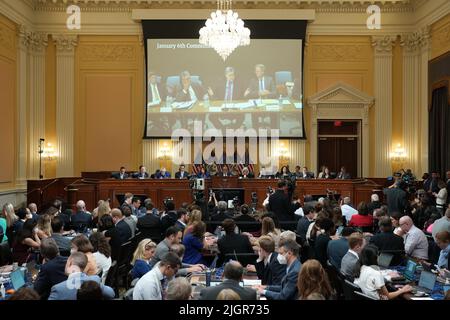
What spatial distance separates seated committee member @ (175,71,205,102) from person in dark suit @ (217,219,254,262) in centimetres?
1276

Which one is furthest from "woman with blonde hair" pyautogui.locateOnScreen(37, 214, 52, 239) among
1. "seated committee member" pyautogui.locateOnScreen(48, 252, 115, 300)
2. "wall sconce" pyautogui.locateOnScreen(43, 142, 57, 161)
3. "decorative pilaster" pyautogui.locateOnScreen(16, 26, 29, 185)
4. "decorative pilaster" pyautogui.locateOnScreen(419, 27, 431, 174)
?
"decorative pilaster" pyautogui.locateOnScreen(419, 27, 431, 174)

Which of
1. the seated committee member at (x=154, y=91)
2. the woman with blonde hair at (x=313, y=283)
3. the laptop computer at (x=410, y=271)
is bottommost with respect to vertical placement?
the laptop computer at (x=410, y=271)

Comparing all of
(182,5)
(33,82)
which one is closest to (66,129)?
(33,82)

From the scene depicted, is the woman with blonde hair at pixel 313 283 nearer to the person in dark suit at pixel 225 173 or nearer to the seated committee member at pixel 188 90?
the person in dark suit at pixel 225 173

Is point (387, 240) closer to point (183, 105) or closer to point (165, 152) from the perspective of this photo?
point (183, 105)

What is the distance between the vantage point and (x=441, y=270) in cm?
602

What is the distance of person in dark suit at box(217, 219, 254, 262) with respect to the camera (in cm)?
744

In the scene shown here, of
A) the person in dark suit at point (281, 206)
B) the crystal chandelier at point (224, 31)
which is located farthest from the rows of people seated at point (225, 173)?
the person in dark suit at point (281, 206)

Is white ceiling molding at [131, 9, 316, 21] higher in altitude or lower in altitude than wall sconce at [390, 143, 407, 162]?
higher

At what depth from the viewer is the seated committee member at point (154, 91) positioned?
19891 mm

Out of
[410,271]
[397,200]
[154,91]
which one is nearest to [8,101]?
[154,91]

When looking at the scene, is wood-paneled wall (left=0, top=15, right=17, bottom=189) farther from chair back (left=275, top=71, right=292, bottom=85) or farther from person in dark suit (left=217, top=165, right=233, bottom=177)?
chair back (left=275, top=71, right=292, bottom=85)

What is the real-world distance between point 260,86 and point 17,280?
15.3m

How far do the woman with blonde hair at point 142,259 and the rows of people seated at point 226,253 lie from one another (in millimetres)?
11
